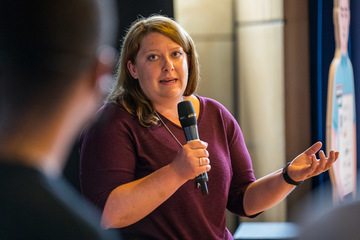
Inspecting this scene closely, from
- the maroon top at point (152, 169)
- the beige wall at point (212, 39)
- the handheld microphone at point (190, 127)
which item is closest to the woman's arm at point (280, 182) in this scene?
the maroon top at point (152, 169)

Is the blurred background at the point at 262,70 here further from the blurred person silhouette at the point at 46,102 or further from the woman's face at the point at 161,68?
the blurred person silhouette at the point at 46,102

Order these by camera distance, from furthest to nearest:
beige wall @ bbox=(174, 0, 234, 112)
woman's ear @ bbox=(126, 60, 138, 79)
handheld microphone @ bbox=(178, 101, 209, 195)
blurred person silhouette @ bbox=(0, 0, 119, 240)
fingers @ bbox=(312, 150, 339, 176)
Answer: beige wall @ bbox=(174, 0, 234, 112) < woman's ear @ bbox=(126, 60, 138, 79) < fingers @ bbox=(312, 150, 339, 176) < handheld microphone @ bbox=(178, 101, 209, 195) < blurred person silhouette @ bbox=(0, 0, 119, 240)

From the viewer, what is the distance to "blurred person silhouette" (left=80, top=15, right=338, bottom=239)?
168 centimetres

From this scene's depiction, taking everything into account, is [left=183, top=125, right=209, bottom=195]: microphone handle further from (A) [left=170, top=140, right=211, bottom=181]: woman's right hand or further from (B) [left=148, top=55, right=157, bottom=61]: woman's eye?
(B) [left=148, top=55, right=157, bottom=61]: woman's eye

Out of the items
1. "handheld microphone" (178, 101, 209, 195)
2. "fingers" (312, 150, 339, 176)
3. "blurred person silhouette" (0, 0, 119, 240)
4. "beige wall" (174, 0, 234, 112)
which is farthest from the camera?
"beige wall" (174, 0, 234, 112)

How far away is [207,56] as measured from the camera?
406 cm

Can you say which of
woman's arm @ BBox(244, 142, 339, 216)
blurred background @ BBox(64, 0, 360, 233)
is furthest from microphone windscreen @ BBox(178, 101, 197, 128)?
blurred background @ BBox(64, 0, 360, 233)

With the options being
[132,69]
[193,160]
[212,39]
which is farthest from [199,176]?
[212,39]

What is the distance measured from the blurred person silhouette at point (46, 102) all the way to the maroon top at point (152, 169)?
984mm

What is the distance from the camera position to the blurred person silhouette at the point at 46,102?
0.64 metres

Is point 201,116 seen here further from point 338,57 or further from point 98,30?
point 338,57

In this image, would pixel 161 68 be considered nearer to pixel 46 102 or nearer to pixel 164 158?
pixel 164 158

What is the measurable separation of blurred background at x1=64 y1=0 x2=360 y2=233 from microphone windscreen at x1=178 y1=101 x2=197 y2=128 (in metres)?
2.23

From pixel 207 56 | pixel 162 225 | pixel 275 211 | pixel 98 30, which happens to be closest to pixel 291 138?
pixel 275 211
